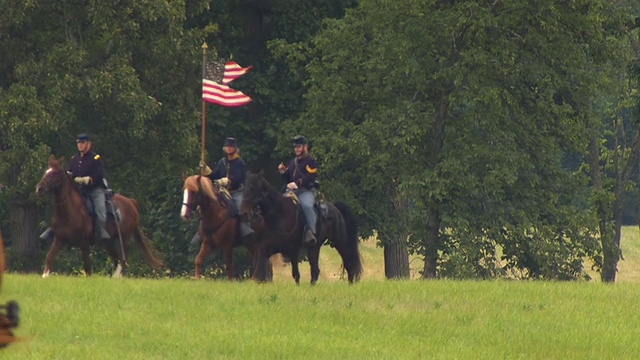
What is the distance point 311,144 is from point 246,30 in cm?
479

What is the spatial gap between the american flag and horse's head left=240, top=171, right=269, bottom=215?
10.7ft

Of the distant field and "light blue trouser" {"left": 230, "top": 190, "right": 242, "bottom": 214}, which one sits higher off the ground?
"light blue trouser" {"left": 230, "top": 190, "right": 242, "bottom": 214}

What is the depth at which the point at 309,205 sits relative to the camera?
21.5 meters

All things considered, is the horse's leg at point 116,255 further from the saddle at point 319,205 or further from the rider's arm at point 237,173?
the saddle at point 319,205

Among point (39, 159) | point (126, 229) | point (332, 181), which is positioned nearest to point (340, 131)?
point (332, 181)

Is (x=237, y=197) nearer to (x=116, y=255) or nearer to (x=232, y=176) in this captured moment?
(x=232, y=176)

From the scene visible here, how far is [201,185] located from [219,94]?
3431 millimetres

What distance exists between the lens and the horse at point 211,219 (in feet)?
68.1

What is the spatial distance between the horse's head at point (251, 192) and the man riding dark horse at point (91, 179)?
2832mm

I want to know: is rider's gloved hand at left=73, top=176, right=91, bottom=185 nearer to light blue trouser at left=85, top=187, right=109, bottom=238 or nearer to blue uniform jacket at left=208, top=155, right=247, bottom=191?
light blue trouser at left=85, top=187, right=109, bottom=238

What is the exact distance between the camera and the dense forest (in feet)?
102

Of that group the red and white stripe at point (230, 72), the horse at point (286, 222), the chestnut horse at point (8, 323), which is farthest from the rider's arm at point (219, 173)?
the chestnut horse at point (8, 323)

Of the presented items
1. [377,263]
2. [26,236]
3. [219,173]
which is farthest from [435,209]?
[377,263]

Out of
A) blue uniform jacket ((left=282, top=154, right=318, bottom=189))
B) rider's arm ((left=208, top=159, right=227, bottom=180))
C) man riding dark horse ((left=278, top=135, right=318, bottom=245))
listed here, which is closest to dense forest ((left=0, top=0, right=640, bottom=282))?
rider's arm ((left=208, top=159, right=227, bottom=180))
